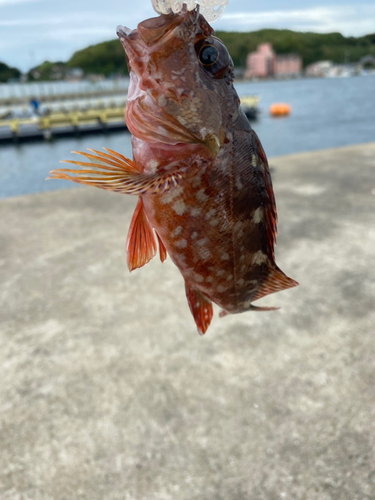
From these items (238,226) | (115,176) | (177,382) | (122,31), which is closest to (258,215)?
(238,226)

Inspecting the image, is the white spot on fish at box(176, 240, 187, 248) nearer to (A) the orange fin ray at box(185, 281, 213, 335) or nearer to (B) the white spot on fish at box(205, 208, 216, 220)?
(B) the white spot on fish at box(205, 208, 216, 220)

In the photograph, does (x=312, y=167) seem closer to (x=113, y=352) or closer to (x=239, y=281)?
(x=113, y=352)

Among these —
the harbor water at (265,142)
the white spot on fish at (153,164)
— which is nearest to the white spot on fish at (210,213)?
the white spot on fish at (153,164)

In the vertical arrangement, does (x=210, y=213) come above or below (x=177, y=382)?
above

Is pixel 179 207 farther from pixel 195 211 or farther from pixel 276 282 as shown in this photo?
pixel 276 282

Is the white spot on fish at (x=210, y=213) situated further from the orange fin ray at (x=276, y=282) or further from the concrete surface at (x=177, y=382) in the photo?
the concrete surface at (x=177, y=382)

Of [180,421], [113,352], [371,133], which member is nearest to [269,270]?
[180,421]

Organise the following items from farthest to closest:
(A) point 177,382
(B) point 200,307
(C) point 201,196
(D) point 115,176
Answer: (A) point 177,382, (B) point 200,307, (C) point 201,196, (D) point 115,176
